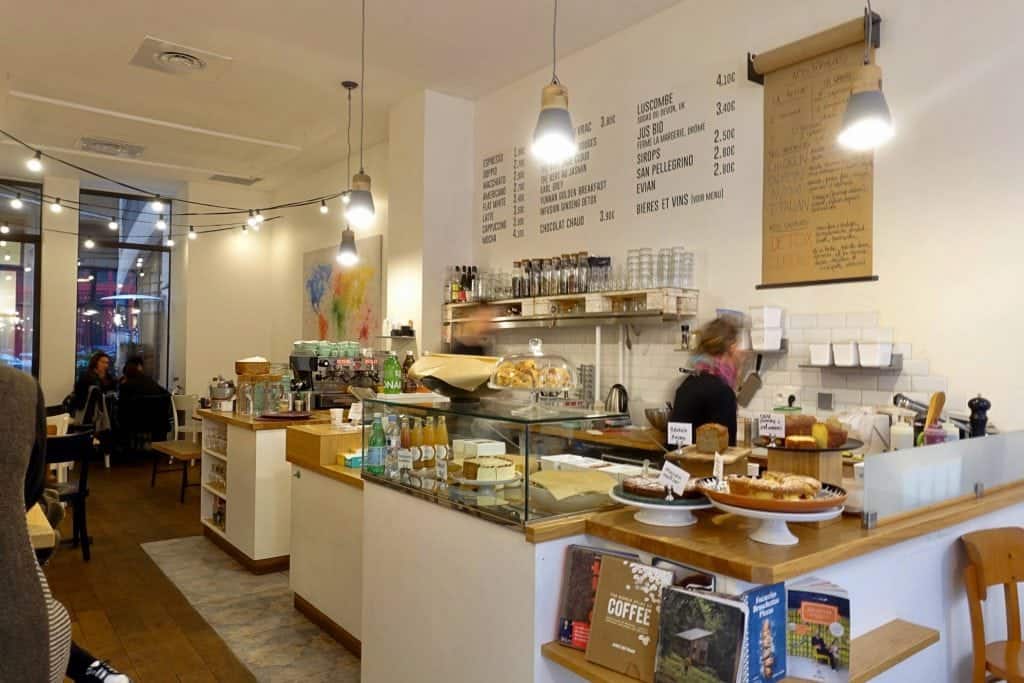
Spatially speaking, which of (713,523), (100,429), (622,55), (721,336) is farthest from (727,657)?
(100,429)

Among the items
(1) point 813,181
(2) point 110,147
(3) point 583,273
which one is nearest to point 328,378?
(3) point 583,273

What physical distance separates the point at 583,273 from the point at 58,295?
7.39m

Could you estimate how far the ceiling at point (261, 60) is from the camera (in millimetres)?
4648

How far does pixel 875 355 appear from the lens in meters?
3.36

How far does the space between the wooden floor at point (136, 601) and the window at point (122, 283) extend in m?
3.66

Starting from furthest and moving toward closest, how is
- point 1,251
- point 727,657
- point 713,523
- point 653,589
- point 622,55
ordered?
1. point 1,251
2. point 622,55
3. point 713,523
4. point 653,589
5. point 727,657

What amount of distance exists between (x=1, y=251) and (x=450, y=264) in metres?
6.42

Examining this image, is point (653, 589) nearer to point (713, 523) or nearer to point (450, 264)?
point (713, 523)

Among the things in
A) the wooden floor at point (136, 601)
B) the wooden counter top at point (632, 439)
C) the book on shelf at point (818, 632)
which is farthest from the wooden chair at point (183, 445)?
the book on shelf at point (818, 632)

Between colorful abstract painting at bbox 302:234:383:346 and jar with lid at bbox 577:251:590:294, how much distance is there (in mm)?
2943

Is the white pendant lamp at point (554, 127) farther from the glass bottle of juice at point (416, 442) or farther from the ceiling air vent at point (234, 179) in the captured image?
the ceiling air vent at point (234, 179)

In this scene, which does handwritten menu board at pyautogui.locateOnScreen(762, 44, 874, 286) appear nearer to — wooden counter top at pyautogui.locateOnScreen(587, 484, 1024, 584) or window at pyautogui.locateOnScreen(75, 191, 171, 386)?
wooden counter top at pyautogui.locateOnScreen(587, 484, 1024, 584)

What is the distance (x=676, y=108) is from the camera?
14.8 ft

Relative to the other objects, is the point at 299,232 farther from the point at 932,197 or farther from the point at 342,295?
the point at 932,197
